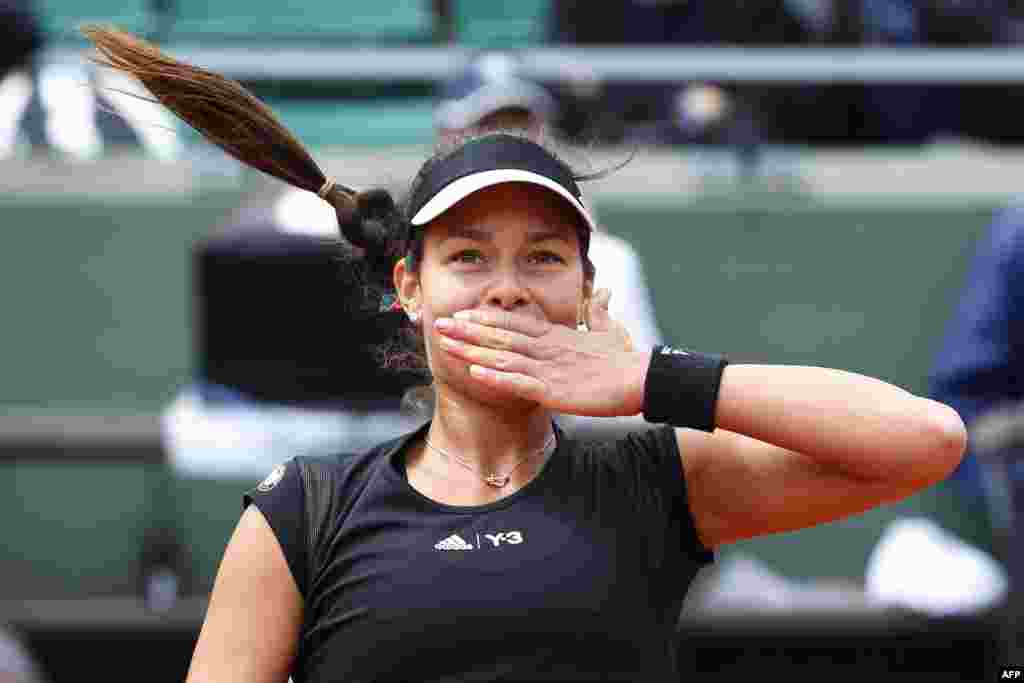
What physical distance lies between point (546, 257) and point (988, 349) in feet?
9.93

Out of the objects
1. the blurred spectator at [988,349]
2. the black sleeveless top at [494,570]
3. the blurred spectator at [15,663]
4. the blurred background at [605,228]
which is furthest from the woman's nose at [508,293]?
the blurred spectator at [988,349]

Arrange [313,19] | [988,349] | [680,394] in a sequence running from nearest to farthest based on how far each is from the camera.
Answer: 1. [680,394]
2. [988,349]
3. [313,19]

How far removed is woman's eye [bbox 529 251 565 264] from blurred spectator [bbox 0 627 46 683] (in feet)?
8.36

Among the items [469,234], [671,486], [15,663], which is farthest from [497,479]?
[15,663]

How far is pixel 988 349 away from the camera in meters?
5.05

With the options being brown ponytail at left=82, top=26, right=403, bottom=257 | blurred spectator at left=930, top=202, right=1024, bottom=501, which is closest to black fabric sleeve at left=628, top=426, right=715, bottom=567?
brown ponytail at left=82, top=26, right=403, bottom=257

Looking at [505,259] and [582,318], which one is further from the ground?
[505,259]

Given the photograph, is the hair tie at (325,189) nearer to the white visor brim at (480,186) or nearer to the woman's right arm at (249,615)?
the white visor brim at (480,186)

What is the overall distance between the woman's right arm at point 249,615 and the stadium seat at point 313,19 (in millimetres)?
4121

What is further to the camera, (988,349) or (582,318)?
(988,349)

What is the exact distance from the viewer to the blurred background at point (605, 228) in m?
4.99

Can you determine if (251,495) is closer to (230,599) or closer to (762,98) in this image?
(230,599)

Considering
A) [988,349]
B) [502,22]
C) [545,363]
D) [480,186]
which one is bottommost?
[988,349]

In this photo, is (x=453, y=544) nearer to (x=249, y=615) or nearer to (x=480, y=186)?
(x=249, y=615)
